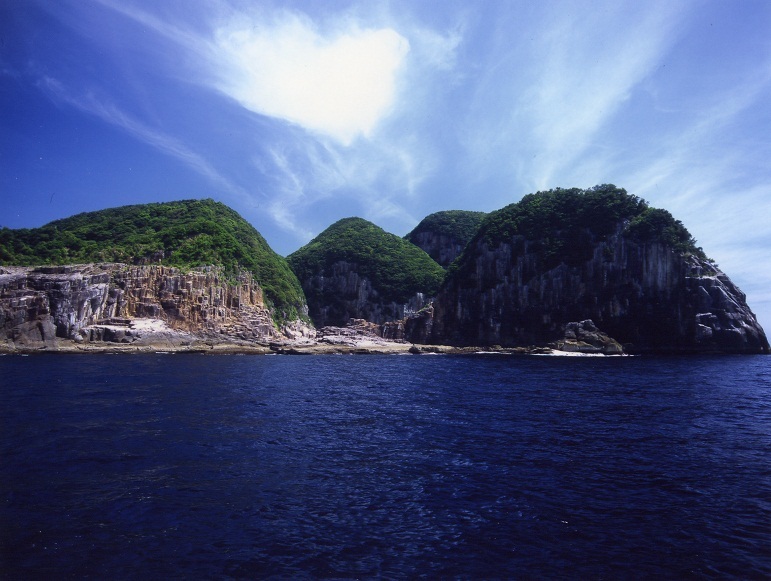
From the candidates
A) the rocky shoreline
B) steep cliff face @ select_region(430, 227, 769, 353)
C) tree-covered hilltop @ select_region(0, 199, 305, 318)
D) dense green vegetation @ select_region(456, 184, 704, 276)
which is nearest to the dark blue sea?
the rocky shoreline

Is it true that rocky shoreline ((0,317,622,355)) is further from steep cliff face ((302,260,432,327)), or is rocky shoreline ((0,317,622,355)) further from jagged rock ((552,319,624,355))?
steep cliff face ((302,260,432,327))

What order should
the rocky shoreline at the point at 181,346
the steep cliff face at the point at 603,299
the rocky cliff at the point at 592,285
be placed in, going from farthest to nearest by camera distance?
the rocky cliff at the point at 592,285
the steep cliff face at the point at 603,299
the rocky shoreline at the point at 181,346

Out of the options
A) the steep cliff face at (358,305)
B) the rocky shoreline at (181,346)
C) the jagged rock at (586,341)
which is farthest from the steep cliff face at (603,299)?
the steep cliff face at (358,305)

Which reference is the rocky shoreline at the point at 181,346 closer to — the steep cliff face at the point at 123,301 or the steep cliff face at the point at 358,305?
the steep cliff face at the point at 123,301

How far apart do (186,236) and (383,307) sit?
87745 millimetres

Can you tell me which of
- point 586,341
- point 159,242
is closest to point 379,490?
point 586,341

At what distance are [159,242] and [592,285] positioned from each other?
110 metres

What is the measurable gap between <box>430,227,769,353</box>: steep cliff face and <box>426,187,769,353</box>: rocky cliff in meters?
0.21

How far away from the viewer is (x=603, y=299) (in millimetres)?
106938

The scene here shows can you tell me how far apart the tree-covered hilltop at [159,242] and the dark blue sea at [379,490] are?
89372 millimetres

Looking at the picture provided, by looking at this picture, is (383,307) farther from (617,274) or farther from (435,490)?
(435,490)

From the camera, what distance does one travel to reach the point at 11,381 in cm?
4056

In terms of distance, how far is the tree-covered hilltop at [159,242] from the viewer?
107375 mm

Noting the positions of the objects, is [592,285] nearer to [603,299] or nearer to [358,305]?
[603,299]
